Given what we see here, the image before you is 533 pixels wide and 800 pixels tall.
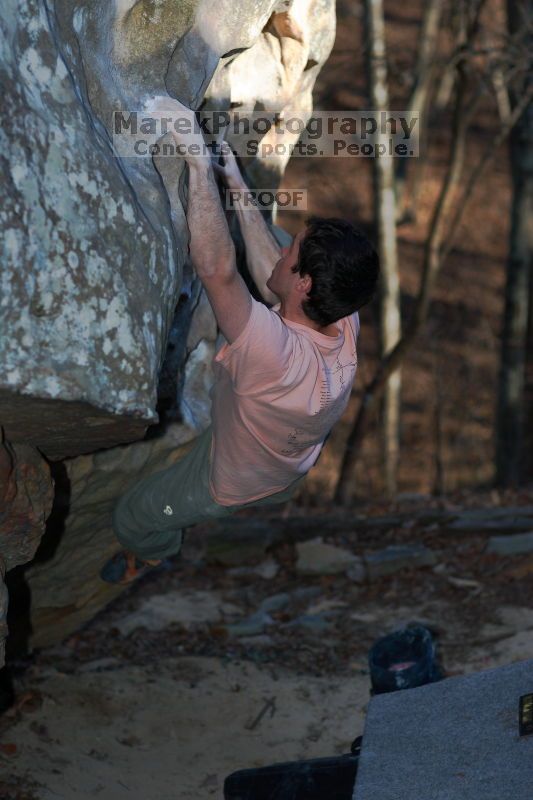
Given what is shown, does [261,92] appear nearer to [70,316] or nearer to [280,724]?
[70,316]

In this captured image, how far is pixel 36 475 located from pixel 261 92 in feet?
8.49

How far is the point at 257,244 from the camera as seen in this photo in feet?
15.4

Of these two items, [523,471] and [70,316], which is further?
[523,471]

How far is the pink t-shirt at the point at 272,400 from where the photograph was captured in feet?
12.9

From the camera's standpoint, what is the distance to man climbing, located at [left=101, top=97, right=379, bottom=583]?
3900mm

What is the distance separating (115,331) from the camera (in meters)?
3.54

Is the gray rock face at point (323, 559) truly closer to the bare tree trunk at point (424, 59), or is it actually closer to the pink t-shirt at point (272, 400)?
the pink t-shirt at point (272, 400)

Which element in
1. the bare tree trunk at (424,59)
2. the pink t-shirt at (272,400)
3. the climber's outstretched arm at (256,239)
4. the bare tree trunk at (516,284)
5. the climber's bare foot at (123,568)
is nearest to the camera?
the pink t-shirt at (272,400)

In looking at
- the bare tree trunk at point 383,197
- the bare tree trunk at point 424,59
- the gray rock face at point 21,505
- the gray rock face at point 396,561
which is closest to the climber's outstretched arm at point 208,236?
the gray rock face at point 21,505

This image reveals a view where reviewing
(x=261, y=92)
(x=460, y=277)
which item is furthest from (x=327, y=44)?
(x=460, y=277)

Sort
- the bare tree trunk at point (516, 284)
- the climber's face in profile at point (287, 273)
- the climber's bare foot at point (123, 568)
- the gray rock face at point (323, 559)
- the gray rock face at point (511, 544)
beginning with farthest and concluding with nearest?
the bare tree trunk at point (516, 284), the gray rock face at point (323, 559), the gray rock face at point (511, 544), the climber's bare foot at point (123, 568), the climber's face in profile at point (287, 273)

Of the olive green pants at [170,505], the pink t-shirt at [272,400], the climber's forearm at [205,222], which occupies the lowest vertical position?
the olive green pants at [170,505]

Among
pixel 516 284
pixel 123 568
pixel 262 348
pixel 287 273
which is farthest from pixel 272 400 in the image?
pixel 516 284

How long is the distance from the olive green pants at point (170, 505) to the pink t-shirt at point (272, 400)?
89 millimetres
